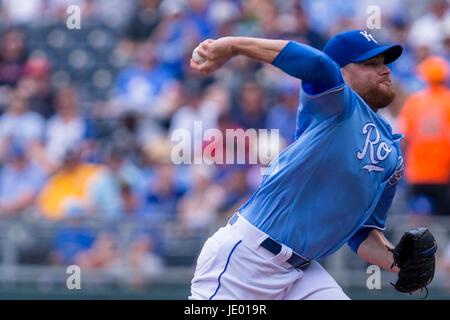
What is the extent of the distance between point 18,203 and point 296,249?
Answer: 228 inches

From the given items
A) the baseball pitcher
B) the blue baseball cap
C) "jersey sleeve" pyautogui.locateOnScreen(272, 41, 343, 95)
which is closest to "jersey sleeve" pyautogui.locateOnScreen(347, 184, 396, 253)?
the baseball pitcher

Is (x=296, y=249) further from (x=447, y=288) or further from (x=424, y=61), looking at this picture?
(x=424, y=61)

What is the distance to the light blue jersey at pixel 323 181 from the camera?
457 cm

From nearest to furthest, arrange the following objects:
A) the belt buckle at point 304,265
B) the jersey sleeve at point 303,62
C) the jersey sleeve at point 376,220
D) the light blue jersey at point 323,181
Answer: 1. the jersey sleeve at point 303,62
2. the light blue jersey at point 323,181
3. the belt buckle at point 304,265
4. the jersey sleeve at point 376,220

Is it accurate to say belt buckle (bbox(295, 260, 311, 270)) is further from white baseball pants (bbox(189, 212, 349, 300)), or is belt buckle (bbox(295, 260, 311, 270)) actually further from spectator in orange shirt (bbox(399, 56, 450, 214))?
spectator in orange shirt (bbox(399, 56, 450, 214))

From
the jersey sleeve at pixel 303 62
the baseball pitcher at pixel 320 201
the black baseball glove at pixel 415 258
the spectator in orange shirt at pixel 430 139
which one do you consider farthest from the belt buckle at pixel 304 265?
the spectator in orange shirt at pixel 430 139

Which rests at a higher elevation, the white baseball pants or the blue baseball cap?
the blue baseball cap

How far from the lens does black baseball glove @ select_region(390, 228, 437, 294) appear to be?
190 inches

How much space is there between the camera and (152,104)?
10797 mm

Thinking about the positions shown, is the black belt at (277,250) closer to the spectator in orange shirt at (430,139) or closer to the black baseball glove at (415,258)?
the black baseball glove at (415,258)

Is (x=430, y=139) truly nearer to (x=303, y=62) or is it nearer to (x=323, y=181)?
(x=323, y=181)

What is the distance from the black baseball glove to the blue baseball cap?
78 cm

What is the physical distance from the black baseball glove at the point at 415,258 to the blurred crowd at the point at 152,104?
4.21 metres

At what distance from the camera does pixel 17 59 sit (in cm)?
1179
